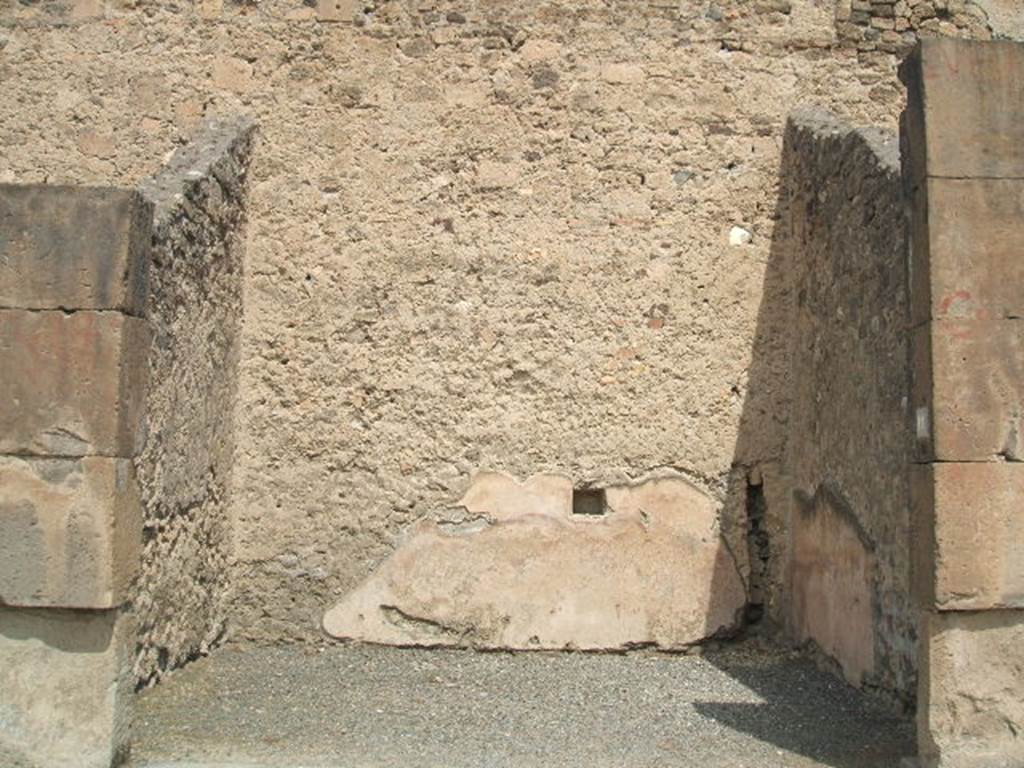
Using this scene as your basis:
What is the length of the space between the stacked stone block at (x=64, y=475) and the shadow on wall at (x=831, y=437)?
253 centimetres

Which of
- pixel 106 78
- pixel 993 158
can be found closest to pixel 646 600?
pixel 993 158

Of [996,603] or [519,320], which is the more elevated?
[519,320]

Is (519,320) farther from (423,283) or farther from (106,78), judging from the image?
(106,78)

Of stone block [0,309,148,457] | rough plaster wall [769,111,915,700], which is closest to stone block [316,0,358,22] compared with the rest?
rough plaster wall [769,111,915,700]

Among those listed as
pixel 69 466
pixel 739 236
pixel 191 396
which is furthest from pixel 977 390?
pixel 191 396

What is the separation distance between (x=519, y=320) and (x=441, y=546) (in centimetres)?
130

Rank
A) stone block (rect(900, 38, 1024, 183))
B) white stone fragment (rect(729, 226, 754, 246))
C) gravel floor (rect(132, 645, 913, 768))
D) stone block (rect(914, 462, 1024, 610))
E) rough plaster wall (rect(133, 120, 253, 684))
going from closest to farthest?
stone block (rect(914, 462, 1024, 610)), stone block (rect(900, 38, 1024, 183)), gravel floor (rect(132, 645, 913, 768)), rough plaster wall (rect(133, 120, 253, 684)), white stone fragment (rect(729, 226, 754, 246))

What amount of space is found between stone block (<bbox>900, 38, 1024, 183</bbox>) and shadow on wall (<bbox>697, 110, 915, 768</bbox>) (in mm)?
603

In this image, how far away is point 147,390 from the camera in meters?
4.77

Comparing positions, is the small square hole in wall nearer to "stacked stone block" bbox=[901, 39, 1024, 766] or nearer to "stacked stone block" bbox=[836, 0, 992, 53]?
"stacked stone block" bbox=[901, 39, 1024, 766]

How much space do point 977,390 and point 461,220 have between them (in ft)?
10.6

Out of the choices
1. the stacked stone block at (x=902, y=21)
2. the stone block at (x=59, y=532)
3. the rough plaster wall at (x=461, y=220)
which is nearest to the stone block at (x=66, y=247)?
the stone block at (x=59, y=532)

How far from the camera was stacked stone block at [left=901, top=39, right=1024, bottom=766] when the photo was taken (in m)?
3.82

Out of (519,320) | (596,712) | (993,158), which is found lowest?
(596,712)
